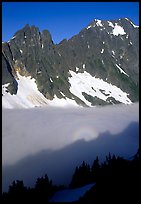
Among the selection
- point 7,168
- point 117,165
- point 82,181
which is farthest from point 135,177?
point 7,168

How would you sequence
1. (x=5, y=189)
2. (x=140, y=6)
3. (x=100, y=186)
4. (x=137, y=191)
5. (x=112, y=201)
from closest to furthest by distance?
(x=140, y=6)
(x=137, y=191)
(x=112, y=201)
(x=100, y=186)
(x=5, y=189)

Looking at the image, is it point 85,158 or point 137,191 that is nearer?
point 137,191

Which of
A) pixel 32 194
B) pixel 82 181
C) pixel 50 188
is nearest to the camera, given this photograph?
pixel 32 194

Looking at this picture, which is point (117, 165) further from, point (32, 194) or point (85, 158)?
point (85, 158)

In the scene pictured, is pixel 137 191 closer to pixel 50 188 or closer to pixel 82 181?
pixel 50 188

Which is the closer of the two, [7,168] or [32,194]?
[32,194]

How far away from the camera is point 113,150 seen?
198875 mm

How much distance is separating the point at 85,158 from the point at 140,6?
165 m

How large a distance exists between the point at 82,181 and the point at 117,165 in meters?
33.1

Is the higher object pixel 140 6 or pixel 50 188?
pixel 140 6

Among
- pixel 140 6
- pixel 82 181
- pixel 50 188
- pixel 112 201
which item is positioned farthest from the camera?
pixel 82 181

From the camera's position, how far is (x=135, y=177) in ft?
155

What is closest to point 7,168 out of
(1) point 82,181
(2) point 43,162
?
(2) point 43,162

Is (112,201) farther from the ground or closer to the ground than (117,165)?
closer to the ground
